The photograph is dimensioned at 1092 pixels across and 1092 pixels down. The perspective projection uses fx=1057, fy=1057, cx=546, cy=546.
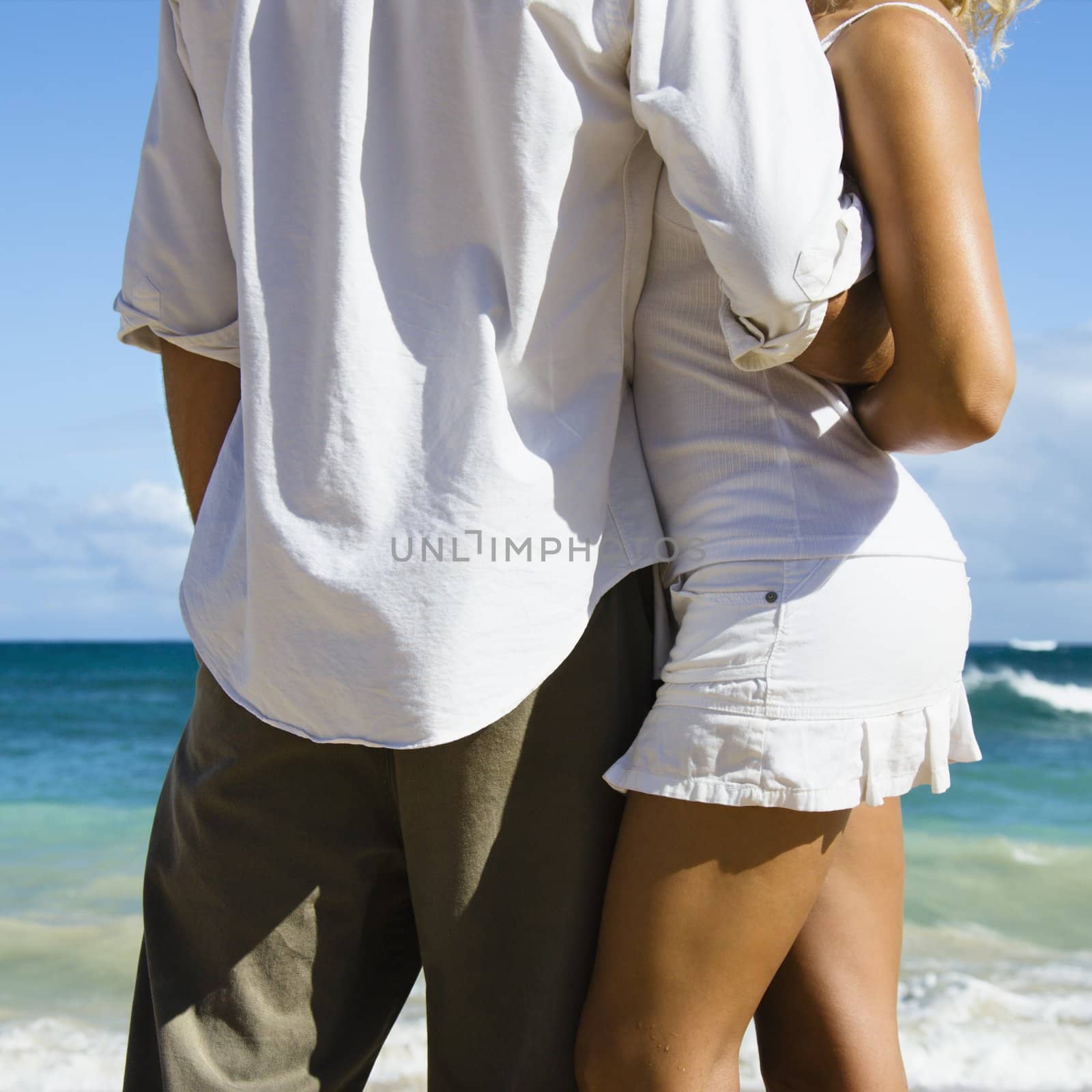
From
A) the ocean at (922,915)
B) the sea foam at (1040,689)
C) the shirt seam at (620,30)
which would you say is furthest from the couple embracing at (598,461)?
the sea foam at (1040,689)

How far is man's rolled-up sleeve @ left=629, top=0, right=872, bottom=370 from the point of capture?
90 cm

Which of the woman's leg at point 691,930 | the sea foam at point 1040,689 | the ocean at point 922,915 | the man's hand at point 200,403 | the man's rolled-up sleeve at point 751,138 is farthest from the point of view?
the sea foam at point 1040,689

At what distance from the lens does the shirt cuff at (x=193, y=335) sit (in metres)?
1.26

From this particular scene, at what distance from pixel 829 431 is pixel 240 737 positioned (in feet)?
2.35

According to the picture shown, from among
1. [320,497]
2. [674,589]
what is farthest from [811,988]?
[320,497]

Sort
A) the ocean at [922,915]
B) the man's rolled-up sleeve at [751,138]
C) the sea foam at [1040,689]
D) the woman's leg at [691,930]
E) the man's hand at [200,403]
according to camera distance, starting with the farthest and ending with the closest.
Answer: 1. the sea foam at [1040,689]
2. the ocean at [922,915]
3. the man's hand at [200,403]
4. the woman's leg at [691,930]
5. the man's rolled-up sleeve at [751,138]

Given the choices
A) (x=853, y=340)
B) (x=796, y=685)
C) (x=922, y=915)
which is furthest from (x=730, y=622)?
(x=922, y=915)

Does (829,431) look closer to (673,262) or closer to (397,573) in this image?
(673,262)

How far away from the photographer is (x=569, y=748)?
3.51ft

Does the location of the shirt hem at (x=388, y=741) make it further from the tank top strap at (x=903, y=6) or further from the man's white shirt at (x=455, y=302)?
the tank top strap at (x=903, y=6)

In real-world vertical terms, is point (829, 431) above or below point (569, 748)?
above

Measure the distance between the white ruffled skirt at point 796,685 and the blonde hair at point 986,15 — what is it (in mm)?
720

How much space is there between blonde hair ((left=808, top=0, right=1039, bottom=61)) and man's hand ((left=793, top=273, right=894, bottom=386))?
46 centimetres

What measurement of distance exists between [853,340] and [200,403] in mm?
784
